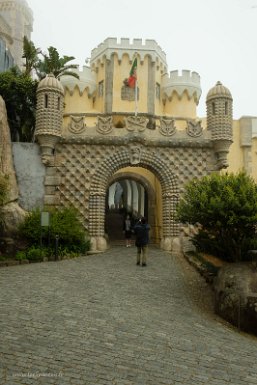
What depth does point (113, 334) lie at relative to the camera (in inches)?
273

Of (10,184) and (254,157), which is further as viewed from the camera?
(254,157)

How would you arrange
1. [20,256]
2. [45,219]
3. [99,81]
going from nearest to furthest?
[20,256], [45,219], [99,81]

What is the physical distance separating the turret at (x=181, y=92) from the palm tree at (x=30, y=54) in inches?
382

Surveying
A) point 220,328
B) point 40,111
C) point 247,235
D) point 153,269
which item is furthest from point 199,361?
point 40,111

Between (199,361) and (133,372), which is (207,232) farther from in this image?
(133,372)

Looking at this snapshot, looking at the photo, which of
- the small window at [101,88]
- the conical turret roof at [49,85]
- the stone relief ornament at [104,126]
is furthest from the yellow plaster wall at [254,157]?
the conical turret roof at [49,85]

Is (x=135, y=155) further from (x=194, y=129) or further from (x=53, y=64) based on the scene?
(x=53, y=64)

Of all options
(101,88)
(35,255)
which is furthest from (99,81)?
(35,255)

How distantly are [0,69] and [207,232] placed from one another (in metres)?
23.1

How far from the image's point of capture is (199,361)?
20.3 feet

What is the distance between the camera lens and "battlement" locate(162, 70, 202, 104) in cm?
2762

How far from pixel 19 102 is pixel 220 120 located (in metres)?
11.7

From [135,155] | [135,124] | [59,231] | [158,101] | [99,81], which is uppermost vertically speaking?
[99,81]

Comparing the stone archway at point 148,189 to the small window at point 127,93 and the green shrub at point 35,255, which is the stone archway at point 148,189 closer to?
the small window at point 127,93
